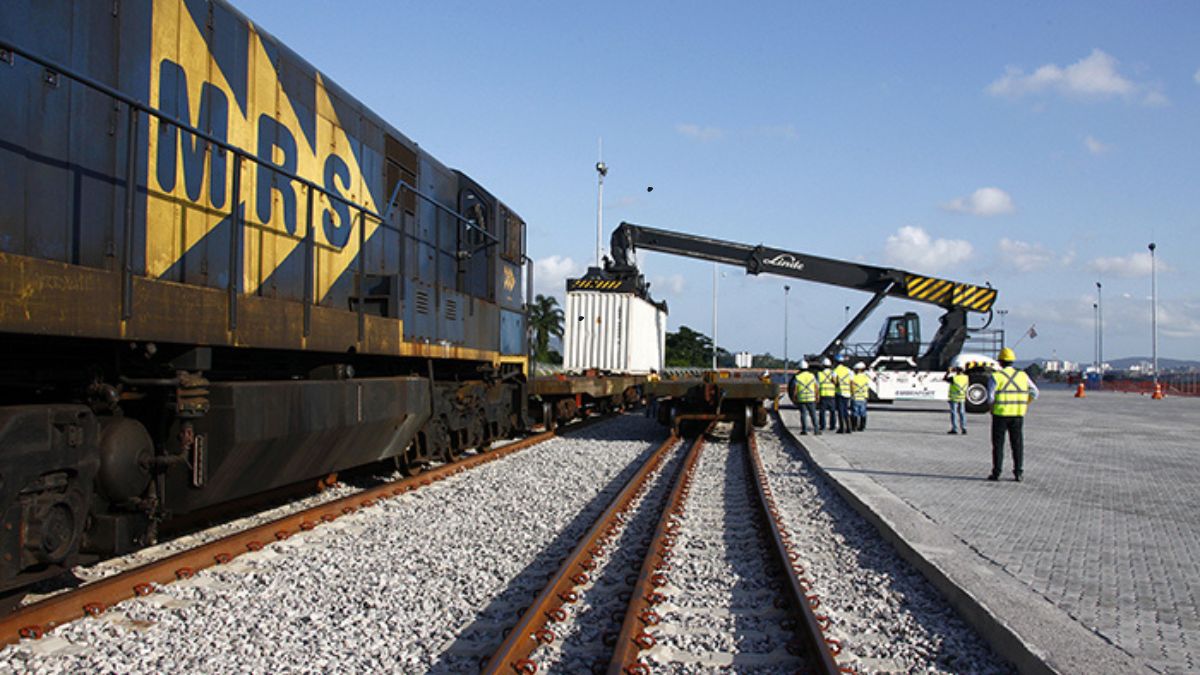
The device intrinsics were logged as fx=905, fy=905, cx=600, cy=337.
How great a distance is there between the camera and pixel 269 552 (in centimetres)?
589

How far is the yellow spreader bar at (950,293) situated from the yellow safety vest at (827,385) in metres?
6.45

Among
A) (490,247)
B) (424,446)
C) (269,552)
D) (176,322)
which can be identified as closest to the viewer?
(176,322)

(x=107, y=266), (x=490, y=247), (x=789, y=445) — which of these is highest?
(x=490, y=247)

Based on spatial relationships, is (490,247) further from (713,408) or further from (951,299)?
(951,299)

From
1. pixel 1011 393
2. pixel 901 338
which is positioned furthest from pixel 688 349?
pixel 1011 393

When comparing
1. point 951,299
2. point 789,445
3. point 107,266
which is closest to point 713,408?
point 789,445

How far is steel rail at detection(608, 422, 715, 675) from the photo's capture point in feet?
12.7

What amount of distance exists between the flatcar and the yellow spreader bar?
17265 mm

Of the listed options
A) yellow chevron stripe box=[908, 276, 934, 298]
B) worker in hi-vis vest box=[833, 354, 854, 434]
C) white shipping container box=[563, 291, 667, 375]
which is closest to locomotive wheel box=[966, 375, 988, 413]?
yellow chevron stripe box=[908, 276, 934, 298]

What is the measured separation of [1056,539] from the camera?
21.3 feet

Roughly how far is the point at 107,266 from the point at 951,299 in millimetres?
21700

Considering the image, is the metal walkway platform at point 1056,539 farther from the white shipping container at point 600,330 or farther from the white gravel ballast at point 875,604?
the white shipping container at point 600,330

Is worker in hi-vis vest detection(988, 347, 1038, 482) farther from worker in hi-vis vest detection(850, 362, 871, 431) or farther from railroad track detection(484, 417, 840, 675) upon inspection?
worker in hi-vis vest detection(850, 362, 871, 431)

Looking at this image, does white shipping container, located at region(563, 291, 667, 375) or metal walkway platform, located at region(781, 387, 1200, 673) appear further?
white shipping container, located at region(563, 291, 667, 375)
